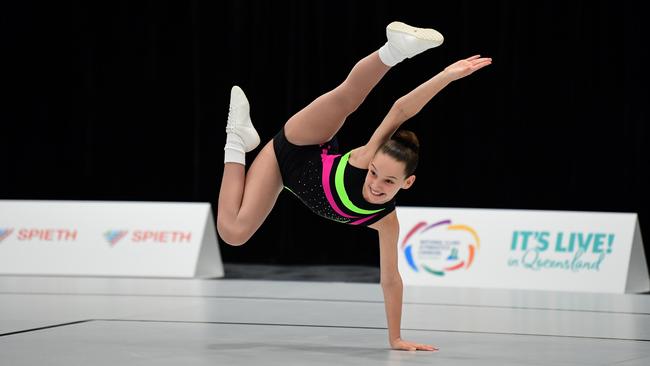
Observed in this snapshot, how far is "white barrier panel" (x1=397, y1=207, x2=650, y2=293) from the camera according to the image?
649 centimetres

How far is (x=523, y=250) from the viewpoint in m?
6.62

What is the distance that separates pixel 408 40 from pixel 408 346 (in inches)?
49.2

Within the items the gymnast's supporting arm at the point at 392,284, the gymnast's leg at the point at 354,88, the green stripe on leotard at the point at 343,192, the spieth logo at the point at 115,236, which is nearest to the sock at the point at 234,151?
the gymnast's leg at the point at 354,88

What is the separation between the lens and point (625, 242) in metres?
6.48

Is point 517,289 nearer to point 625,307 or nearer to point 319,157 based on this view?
point 625,307

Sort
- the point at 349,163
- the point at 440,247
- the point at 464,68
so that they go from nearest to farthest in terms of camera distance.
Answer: the point at 464,68, the point at 349,163, the point at 440,247

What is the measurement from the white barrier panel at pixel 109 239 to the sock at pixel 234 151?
2.73m

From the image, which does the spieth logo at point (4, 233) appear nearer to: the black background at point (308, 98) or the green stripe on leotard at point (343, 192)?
the black background at point (308, 98)

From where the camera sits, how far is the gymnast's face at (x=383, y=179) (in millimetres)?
3711

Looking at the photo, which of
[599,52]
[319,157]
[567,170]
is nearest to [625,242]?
[567,170]

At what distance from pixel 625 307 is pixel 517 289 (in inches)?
40.4

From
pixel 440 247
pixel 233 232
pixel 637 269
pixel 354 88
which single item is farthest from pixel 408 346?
pixel 637 269

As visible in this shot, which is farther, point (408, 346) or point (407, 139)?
point (408, 346)

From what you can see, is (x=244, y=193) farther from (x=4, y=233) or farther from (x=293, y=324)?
(x=4, y=233)
